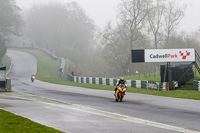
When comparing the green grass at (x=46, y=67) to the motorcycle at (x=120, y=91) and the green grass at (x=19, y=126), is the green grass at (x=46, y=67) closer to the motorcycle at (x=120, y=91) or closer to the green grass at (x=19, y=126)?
the motorcycle at (x=120, y=91)

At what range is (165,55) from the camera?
100 ft

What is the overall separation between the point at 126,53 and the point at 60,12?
49072 millimetres

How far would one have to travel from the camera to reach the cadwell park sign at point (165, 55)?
3042cm

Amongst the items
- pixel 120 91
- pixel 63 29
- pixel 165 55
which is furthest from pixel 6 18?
pixel 120 91

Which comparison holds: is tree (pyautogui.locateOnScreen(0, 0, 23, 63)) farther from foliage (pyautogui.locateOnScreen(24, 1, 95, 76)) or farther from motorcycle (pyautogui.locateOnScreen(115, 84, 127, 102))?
motorcycle (pyautogui.locateOnScreen(115, 84, 127, 102))

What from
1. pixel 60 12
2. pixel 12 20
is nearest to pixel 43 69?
pixel 12 20

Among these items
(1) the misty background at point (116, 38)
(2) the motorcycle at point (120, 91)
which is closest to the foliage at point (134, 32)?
(1) the misty background at point (116, 38)

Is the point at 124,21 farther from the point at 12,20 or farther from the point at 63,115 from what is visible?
the point at 63,115

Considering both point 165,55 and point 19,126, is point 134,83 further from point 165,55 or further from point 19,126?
point 19,126

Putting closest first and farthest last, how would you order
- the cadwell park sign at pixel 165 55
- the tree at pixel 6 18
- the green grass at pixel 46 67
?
1. the cadwell park sign at pixel 165 55
2. the green grass at pixel 46 67
3. the tree at pixel 6 18

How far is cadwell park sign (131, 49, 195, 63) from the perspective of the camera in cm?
3042

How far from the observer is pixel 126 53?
6831cm

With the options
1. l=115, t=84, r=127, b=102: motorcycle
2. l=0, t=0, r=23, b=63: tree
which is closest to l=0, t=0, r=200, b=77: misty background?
l=0, t=0, r=23, b=63: tree

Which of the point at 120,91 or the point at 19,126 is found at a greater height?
the point at 120,91
